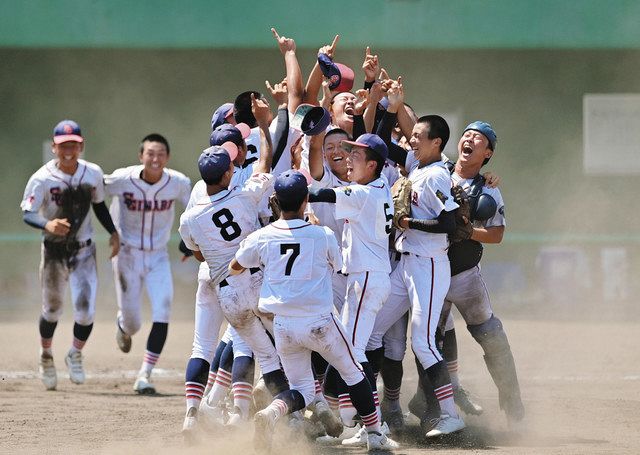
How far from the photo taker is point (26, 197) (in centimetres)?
812

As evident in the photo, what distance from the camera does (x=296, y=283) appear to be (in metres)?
5.29

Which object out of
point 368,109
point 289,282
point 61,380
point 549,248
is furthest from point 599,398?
point 549,248

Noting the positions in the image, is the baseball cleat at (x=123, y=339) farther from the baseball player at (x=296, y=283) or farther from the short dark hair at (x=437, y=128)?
the short dark hair at (x=437, y=128)

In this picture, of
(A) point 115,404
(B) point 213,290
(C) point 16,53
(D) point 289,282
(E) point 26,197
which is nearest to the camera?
(D) point 289,282

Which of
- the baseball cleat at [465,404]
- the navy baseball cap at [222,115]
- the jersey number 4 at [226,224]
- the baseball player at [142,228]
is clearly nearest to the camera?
the jersey number 4 at [226,224]

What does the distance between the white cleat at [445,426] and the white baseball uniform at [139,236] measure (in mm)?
2977

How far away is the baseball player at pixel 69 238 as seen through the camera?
816cm

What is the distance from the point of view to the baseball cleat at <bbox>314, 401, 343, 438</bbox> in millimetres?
5816

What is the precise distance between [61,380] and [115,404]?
131cm

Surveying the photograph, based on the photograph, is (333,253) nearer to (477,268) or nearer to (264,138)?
(264,138)

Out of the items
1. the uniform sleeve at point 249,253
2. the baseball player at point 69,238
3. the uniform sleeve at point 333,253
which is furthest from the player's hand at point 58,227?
the uniform sleeve at point 333,253

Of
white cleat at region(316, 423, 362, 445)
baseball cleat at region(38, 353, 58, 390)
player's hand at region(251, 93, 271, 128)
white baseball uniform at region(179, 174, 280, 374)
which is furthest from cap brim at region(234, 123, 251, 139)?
baseball cleat at region(38, 353, 58, 390)

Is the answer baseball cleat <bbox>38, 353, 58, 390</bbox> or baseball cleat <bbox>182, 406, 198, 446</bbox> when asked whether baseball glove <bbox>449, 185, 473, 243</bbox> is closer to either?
baseball cleat <bbox>182, 406, 198, 446</bbox>

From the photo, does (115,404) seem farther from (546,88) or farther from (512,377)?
(546,88)
